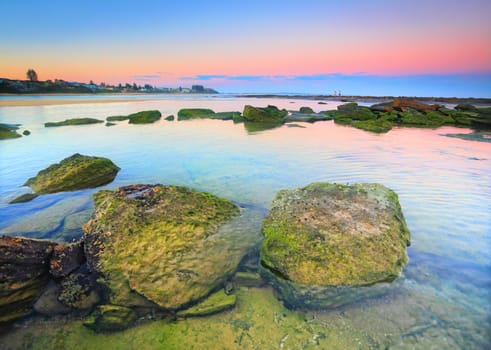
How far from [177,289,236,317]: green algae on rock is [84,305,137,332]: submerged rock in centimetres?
63

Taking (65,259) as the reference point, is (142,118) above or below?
above

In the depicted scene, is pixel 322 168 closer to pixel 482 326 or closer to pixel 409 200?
pixel 409 200

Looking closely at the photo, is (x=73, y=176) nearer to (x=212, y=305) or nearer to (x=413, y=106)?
(x=212, y=305)

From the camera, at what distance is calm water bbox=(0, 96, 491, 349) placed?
129 inches

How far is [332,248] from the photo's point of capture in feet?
12.4

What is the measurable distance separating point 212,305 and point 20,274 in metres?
2.59

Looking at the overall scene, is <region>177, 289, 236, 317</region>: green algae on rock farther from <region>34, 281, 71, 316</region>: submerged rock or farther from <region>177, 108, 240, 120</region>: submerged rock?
<region>177, 108, 240, 120</region>: submerged rock

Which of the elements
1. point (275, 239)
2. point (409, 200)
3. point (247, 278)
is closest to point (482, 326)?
point (275, 239)

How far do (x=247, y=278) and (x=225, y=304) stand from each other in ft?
1.86

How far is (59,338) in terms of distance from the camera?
118 inches

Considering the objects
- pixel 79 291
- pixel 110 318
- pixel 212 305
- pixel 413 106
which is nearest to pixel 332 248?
pixel 212 305

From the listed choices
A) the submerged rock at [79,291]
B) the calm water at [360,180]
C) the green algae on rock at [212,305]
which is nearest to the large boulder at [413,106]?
the calm water at [360,180]

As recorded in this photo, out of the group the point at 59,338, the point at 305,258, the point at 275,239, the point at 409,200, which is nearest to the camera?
the point at 59,338

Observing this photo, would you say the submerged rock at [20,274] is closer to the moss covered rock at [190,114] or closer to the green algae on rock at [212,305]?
the green algae on rock at [212,305]
